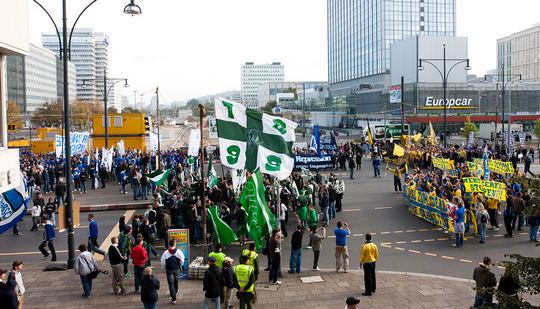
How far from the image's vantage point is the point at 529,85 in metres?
92.2

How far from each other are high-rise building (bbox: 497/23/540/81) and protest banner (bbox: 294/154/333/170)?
115418 mm

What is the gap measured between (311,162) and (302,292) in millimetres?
21899

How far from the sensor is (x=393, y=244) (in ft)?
→ 58.3

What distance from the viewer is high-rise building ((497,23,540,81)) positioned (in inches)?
5468

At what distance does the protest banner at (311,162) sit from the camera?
33.8 meters

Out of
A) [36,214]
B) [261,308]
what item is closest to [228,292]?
[261,308]

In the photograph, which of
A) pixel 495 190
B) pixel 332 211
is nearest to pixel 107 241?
pixel 332 211

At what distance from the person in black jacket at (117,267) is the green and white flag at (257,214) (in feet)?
10.8

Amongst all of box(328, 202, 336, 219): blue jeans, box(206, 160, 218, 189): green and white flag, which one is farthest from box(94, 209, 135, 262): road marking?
box(328, 202, 336, 219): blue jeans

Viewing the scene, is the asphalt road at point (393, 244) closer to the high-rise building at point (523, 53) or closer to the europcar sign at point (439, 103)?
the europcar sign at point (439, 103)

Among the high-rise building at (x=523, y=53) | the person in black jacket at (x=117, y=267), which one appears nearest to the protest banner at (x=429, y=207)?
the person in black jacket at (x=117, y=267)

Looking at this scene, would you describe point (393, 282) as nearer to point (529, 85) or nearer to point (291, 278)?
point (291, 278)

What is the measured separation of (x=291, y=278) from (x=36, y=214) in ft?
38.4

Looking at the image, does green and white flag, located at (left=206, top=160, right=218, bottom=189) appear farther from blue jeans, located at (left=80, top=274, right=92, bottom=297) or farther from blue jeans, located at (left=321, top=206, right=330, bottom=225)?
blue jeans, located at (left=80, top=274, right=92, bottom=297)
